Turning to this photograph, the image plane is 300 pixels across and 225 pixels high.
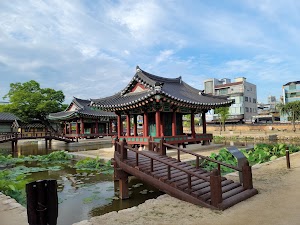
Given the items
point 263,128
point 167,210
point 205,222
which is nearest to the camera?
point 205,222

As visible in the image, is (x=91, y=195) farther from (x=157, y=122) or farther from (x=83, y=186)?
(x=157, y=122)

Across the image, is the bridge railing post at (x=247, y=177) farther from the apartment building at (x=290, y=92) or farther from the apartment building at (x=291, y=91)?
the apartment building at (x=291, y=91)

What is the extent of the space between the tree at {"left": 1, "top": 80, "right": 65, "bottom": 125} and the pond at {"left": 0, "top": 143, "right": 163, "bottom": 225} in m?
37.1

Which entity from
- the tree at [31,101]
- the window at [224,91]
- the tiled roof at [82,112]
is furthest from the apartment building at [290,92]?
the tree at [31,101]

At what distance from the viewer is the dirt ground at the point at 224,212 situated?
553cm

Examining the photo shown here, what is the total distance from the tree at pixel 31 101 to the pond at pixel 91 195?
3705 cm

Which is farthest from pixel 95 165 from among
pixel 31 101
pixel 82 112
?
→ pixel 31 101

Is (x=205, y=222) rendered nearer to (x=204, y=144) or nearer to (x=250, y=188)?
(x=250, y=188)

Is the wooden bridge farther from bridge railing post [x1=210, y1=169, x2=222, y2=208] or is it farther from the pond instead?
the pond

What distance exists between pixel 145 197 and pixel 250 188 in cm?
420

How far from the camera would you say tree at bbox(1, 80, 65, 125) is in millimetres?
46438

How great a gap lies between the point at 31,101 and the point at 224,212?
1940 inches

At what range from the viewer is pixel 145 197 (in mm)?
9508

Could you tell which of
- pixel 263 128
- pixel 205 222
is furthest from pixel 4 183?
pixel 263 128
